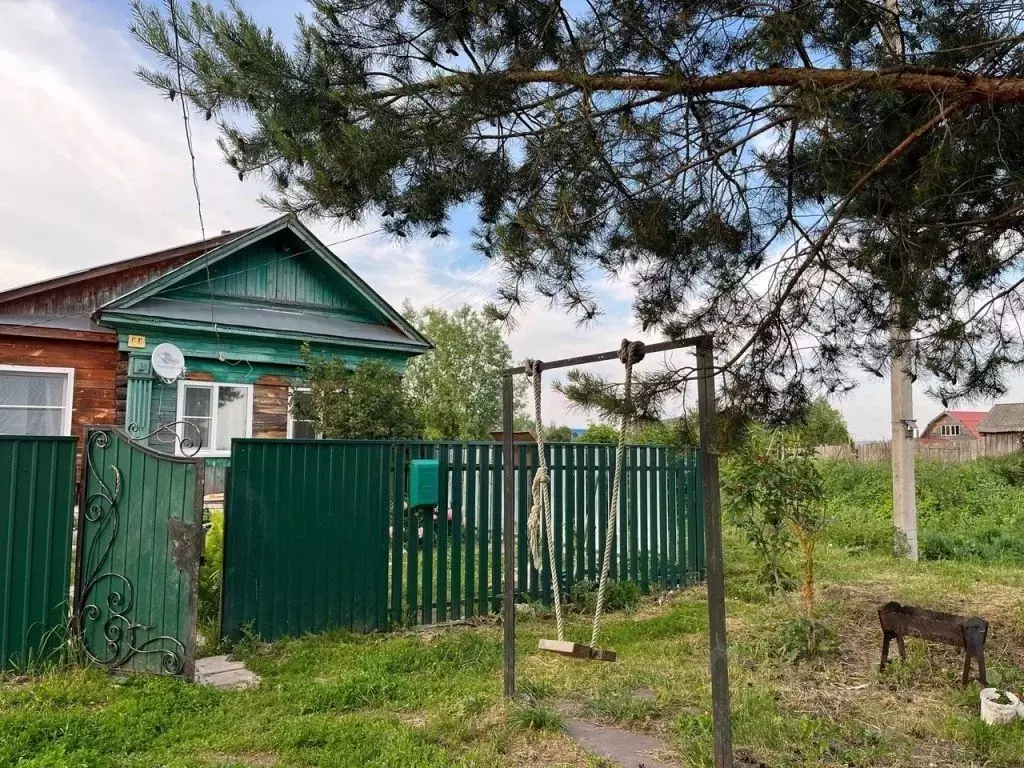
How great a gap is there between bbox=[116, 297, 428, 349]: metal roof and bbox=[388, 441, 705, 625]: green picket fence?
19.4 feet

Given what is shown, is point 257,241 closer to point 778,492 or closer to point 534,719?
point 778,492

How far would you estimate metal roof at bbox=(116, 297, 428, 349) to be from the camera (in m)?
10.2

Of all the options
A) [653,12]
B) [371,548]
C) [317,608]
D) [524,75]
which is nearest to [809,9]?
[653,12]

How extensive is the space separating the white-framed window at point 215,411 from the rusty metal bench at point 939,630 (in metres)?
9.03

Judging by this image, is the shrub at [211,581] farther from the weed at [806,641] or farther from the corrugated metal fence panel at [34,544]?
the weed at [806,641]

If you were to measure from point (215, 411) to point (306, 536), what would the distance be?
6275mm

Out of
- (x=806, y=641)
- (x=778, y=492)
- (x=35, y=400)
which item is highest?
(x=35, y=400)

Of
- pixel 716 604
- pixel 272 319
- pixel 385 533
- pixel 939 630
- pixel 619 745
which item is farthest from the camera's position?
pixel 272 319

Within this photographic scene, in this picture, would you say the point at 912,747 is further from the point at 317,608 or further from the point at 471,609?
the point at 317,608

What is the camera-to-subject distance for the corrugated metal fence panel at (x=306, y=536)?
4.94 m

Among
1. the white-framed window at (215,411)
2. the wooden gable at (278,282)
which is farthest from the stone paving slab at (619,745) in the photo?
the wooden gable at (278,282)

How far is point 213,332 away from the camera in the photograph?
10.5 meters

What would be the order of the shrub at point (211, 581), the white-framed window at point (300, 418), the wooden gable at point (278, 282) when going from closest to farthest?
the shrub at point (211, 581) → the white-framed window at point (300, 418) → the wooden gable at point (278, 282)

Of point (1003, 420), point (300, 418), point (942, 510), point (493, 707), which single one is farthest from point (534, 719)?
point (1003, 420)
